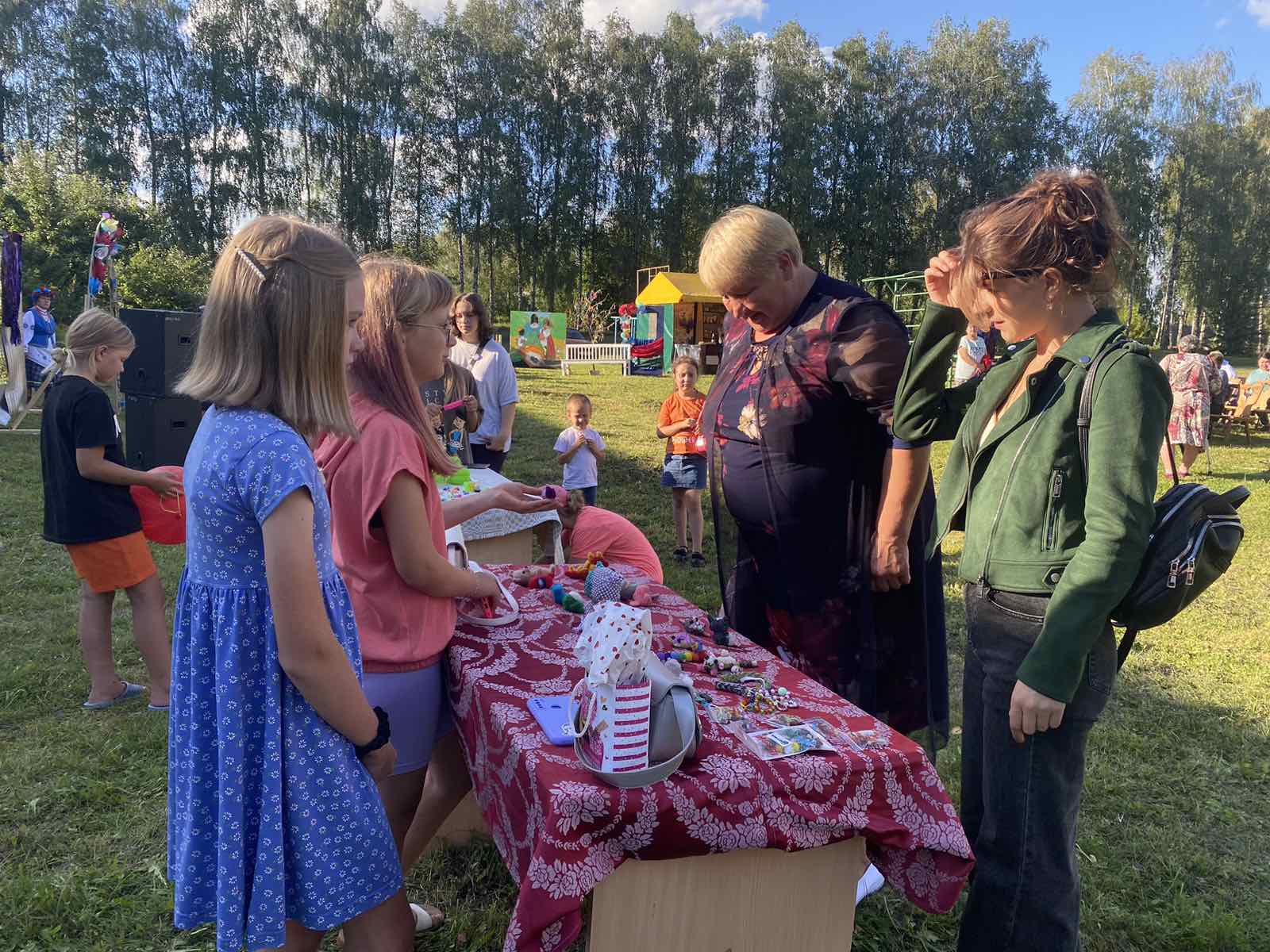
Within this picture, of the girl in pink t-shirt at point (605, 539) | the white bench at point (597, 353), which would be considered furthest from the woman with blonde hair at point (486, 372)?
the white bench at point (597, 353)

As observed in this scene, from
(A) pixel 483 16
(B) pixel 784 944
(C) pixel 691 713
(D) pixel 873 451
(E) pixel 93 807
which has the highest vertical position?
(A) pixel 483 16

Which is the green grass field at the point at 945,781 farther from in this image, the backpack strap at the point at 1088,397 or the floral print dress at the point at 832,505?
the backpack strap at the point at 1088,397

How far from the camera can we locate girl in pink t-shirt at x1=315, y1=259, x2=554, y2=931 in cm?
178

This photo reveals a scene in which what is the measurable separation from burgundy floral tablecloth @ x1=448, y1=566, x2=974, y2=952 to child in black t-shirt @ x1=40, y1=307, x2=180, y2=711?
2.47 metres

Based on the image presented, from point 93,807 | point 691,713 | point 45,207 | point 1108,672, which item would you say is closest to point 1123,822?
point 1108,672

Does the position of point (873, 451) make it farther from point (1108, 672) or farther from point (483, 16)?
point (483, 16)

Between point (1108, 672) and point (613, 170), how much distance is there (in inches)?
1450

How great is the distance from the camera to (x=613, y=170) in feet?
117

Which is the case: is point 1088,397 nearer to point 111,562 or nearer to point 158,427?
point 111,562

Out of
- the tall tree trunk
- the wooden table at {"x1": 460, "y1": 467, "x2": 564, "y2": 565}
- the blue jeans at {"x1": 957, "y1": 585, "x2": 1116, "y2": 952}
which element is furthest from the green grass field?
the tall tree trunk

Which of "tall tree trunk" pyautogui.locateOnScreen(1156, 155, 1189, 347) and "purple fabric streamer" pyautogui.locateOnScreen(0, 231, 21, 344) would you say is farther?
"tall tree trunk" pyautogui.locateOnScreen(1156, 155, 1189, 347)

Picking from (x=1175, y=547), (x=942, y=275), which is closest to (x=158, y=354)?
(x=942, y=275)

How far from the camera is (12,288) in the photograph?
11.3 meters

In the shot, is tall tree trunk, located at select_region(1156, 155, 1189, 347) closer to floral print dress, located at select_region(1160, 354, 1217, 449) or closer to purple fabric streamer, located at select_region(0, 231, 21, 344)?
floral print dress, located at select_region(1160, 354, 1217, 449)
